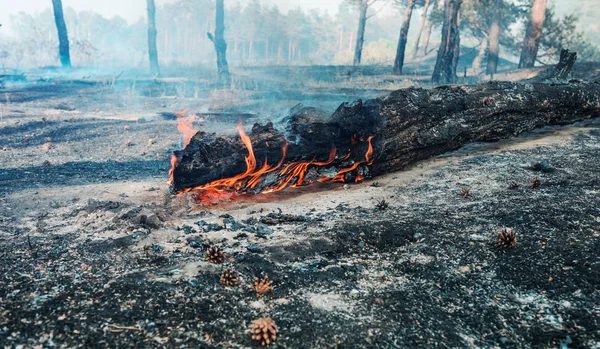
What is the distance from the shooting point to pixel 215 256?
11.9 feet

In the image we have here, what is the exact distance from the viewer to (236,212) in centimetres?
525

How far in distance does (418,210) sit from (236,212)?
97.8 inches

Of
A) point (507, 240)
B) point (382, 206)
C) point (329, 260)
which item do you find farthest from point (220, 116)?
point (507, 240)

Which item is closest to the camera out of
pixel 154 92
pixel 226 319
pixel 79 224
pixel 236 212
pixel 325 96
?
pixel 226 319

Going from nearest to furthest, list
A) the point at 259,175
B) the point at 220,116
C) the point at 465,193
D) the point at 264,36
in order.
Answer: the point at 465,193 < the point at 259,175 < the point at 220,116 < the point at 264,36

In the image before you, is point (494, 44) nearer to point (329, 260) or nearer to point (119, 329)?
point (329, 260)

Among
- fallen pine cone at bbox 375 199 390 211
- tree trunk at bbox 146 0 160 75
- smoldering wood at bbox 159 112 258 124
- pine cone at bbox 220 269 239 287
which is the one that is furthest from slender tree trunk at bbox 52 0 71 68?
pine cone at bbox 220 269 239 287

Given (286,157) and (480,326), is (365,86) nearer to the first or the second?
(286,157)

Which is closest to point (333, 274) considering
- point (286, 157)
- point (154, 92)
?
point (286, 157)

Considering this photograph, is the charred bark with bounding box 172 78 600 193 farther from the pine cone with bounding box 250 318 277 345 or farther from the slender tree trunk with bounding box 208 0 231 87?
the slender tree trunk with bounding box 208 0 231 87

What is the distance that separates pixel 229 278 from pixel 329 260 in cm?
107

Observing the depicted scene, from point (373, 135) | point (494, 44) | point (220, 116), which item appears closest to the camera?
point (373, 135)

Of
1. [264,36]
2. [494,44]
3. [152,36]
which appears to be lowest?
[152,36]

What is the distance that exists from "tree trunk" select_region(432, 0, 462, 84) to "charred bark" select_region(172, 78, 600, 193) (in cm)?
943
